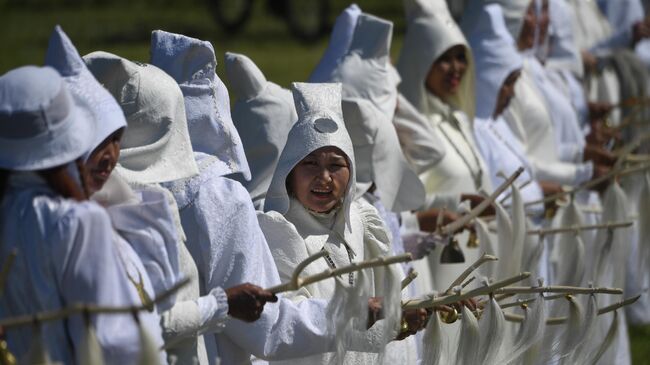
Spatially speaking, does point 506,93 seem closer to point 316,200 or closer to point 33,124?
point 316,200

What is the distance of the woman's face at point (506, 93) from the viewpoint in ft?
29.4

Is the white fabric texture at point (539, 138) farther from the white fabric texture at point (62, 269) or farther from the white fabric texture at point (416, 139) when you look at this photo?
the white fabric texture at point (62, 269)

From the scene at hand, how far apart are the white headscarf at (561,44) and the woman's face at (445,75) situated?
2830 mm

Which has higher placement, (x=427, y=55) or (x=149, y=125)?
(x=149, y=125)

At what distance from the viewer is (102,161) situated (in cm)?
425

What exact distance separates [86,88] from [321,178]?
4.69ft

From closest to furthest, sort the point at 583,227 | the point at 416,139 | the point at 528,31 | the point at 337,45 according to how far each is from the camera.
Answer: the point at 583,227
the point at 337,45
the point at 416,139
the point at 528,31

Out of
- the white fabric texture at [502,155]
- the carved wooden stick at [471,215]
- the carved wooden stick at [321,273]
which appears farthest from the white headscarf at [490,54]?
the carved wooden stick at [321,273]

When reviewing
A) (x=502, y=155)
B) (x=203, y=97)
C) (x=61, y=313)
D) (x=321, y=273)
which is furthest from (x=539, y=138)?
(x=61, y=313)

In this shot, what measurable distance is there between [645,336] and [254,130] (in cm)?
485

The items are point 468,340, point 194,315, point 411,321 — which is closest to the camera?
point 194,315

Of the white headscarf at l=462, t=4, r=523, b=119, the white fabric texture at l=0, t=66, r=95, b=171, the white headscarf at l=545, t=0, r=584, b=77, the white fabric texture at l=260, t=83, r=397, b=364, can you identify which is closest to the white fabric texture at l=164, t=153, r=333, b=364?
the white fabric texture at l=260, t=83, r=397, b=364

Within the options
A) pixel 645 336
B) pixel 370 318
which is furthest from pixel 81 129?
pixel 645 336

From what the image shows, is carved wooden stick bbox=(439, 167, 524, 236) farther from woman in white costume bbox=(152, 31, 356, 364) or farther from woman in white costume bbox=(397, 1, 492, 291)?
woman in white costume bbox=(152, 31, 356, 364)
